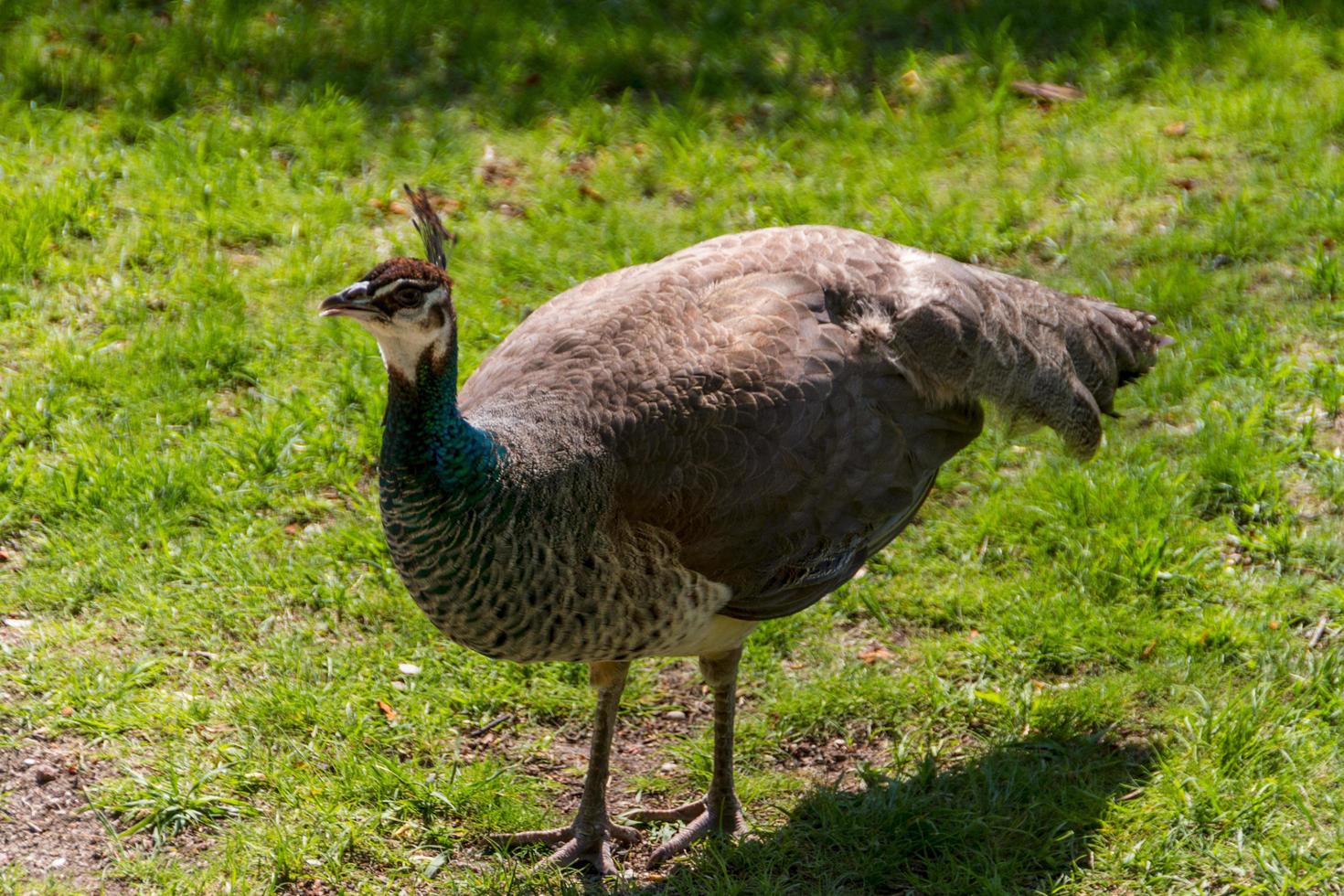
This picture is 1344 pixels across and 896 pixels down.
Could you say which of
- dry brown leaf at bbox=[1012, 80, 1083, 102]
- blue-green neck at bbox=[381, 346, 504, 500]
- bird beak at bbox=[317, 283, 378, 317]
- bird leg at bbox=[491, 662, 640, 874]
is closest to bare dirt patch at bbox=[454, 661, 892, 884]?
bird leg at bbox=[491, 662, 640, 874]

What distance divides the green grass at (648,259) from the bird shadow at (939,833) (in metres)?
0.01

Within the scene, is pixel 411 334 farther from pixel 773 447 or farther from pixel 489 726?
pixel 489 726

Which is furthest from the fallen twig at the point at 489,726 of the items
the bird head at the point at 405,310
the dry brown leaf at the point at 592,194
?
the dry brown leaf at the point at 592,194

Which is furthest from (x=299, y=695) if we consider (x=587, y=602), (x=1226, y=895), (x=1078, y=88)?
(x=1078, y=88)

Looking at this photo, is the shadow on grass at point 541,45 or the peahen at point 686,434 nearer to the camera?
the peahen at point 686,434

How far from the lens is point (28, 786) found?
4348 mm

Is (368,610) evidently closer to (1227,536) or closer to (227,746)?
(227,746)

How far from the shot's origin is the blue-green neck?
368 cm

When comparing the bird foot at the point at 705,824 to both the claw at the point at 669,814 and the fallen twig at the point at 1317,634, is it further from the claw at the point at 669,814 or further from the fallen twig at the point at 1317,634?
the fallen twig at the point at 1317,634

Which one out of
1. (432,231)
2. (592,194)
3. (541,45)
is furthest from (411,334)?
(541,45)

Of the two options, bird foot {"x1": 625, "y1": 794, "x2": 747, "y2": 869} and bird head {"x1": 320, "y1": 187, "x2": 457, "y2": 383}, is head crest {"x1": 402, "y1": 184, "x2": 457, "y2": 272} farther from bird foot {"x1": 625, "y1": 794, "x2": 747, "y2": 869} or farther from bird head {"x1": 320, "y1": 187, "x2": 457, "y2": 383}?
bird foot {"x1": 625, "y1": 794, "x2": 747, "y2": 869}

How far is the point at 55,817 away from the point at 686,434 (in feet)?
7.03

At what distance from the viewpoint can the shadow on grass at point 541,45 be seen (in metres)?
7.70

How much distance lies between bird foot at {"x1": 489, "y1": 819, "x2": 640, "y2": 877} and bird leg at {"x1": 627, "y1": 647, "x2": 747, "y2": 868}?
15 centimetres
